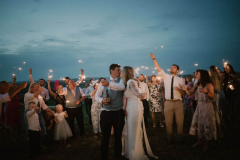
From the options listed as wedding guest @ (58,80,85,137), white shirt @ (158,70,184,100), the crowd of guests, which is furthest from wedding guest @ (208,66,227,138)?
wedding guest @ (58,80,85,137)

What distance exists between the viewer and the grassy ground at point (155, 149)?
4.31m

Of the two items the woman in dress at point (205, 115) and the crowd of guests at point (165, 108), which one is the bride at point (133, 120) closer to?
the crowd of guests at point (165, 108)

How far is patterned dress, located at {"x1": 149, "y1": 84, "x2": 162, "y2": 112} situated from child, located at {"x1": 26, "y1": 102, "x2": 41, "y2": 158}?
5.05 meters

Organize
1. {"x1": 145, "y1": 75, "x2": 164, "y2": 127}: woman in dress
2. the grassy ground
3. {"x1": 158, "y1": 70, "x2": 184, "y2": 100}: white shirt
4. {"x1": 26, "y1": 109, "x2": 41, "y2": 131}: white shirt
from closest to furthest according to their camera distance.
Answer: the grassy ground → {"x1": 26, "y1": 109, "x2": 41, "y2": 131}: white shirt → {"x1": 158, "y1": 70, "x2": 184, "y2": 100}: white shirt → {"x1": 145, "y1": 75, "x2": 164, "y2": 127}: woman in dress

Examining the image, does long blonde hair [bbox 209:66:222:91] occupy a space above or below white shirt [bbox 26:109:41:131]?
above

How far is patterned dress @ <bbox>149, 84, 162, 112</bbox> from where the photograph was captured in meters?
7.59

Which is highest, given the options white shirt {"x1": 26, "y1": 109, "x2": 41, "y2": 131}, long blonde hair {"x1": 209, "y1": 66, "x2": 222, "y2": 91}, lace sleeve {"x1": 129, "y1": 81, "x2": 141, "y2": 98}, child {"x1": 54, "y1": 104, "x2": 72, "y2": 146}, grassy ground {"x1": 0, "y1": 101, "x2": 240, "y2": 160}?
long blonde hair {"x1": 209, "y1": 66, "x2": 222, "y2": 91}

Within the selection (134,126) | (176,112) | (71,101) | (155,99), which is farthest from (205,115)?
(71,101)

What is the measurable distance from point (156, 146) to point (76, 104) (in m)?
3.18

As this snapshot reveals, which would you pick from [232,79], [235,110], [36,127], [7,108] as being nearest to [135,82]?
[36,127]

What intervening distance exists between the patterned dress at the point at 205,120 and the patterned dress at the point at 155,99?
281 cm

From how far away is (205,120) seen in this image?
455 centimetres

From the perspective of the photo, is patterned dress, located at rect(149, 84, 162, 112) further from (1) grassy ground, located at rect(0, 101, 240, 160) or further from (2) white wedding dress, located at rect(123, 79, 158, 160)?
(2) white wedding dress, located at rect(123, 79, 158, 160)

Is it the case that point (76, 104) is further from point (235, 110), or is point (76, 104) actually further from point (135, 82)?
point (235, 110)
